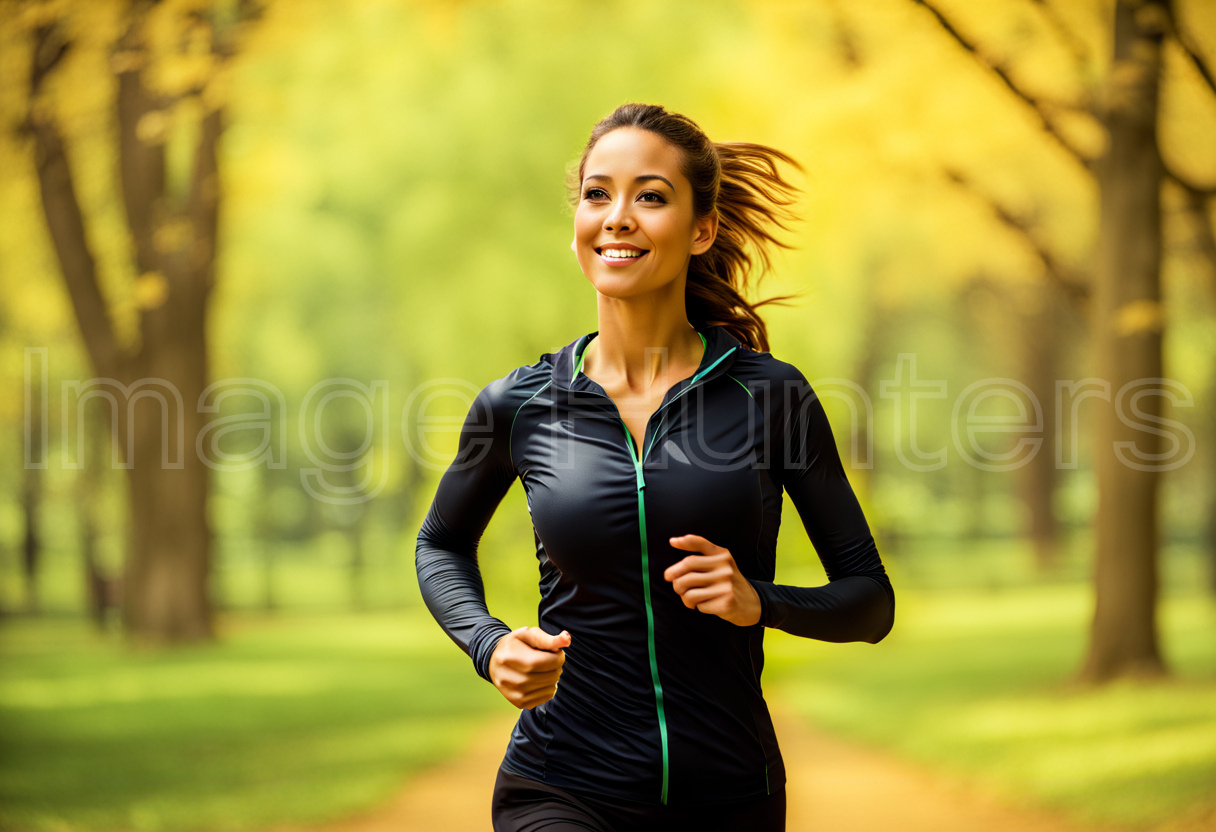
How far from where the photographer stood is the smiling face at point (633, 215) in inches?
74.5

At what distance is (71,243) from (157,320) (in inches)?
34.4

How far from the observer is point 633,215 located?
1.89 metres

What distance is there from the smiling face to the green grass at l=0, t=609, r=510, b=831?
525 centimetres

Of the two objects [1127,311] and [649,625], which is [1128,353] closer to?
[1127,311]

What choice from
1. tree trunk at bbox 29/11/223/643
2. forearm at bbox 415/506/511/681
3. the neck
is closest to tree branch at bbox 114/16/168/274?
tree trunk at bbox 29/11/223/643

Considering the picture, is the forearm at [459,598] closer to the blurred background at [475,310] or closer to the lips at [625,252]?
the lips at [625,252]

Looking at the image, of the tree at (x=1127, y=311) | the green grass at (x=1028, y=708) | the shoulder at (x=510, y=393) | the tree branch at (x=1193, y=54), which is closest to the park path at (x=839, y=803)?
the green grass at (x=1028, y=708)

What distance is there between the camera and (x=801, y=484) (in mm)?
1893

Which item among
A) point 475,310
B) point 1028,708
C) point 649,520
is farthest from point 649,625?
point 475,310

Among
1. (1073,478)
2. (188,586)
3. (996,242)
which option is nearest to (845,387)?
(996,242)

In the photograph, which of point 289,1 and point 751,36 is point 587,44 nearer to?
point 751,36

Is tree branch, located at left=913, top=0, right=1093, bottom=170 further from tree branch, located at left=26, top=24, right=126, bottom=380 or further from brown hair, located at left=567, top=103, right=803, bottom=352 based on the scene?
tree branch, located at left=26, top=24, right=126, bottom=380

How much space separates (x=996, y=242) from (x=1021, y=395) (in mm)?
6458

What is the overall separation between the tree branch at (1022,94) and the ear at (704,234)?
484cm
